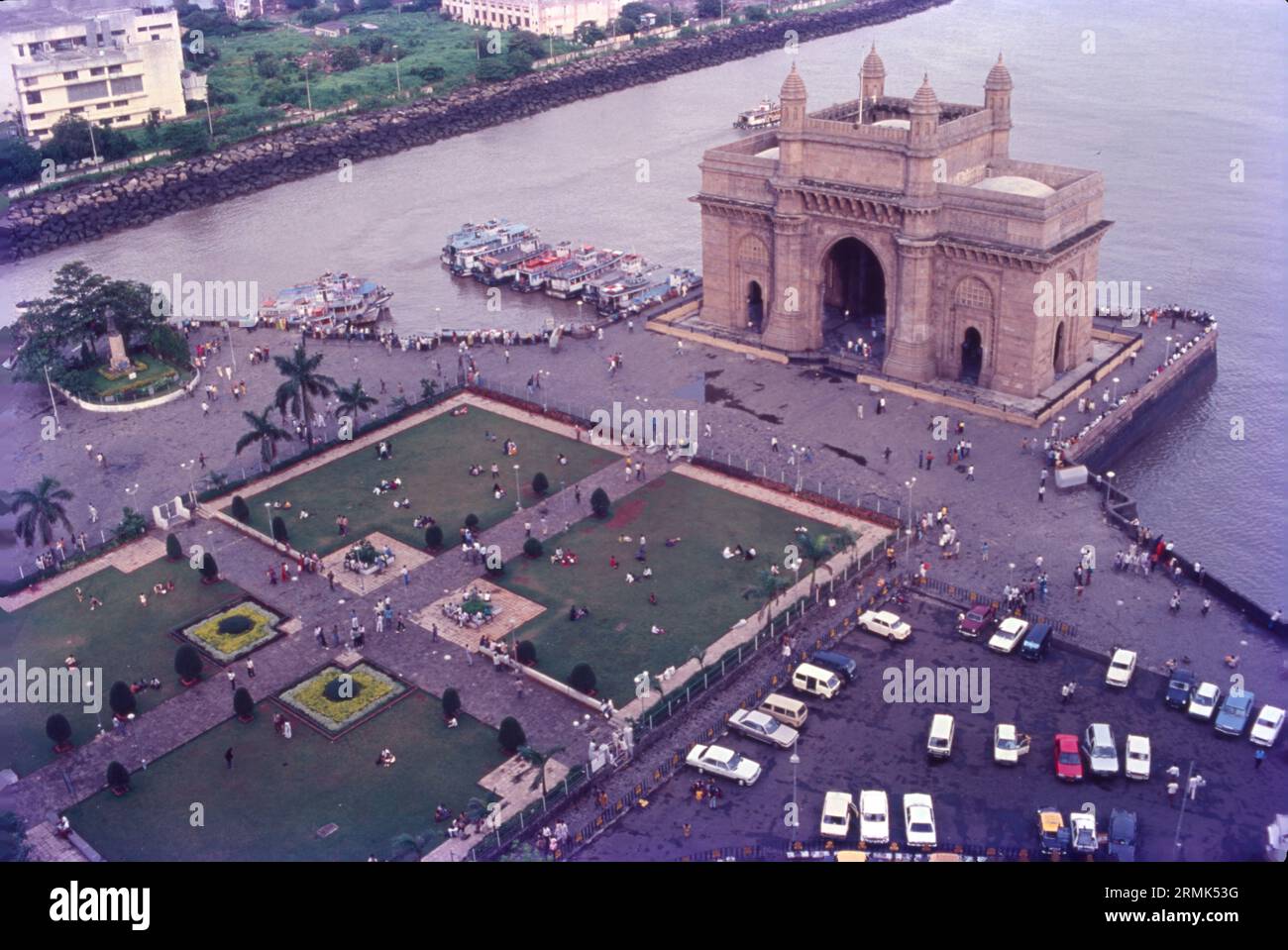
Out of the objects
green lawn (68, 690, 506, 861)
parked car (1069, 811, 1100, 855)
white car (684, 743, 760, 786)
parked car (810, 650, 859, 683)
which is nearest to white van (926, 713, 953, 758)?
parked car (810, 650, 859, 683)

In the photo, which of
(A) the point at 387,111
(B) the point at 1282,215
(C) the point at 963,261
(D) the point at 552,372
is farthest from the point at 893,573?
(A) the point at 387,111

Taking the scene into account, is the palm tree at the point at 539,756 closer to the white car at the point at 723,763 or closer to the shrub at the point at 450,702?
the shrub at the point at 450,702

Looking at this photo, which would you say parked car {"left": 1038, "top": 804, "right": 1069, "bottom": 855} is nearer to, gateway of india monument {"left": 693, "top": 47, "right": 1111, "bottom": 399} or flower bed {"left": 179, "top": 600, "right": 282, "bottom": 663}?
flower bed {"left": 179, "top": 600, "right": 282, "bottom": 663}

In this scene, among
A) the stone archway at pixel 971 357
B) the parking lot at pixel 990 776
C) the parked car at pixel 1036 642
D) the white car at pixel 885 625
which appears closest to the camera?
the parking lot at pixel 990 776

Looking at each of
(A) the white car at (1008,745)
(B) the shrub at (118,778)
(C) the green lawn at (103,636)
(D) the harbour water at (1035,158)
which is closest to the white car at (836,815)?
(A) the white car at (1008,745)

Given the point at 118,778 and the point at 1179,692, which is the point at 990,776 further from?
the point at 118,778

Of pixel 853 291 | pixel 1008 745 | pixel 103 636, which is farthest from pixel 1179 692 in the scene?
pixel 103 636
